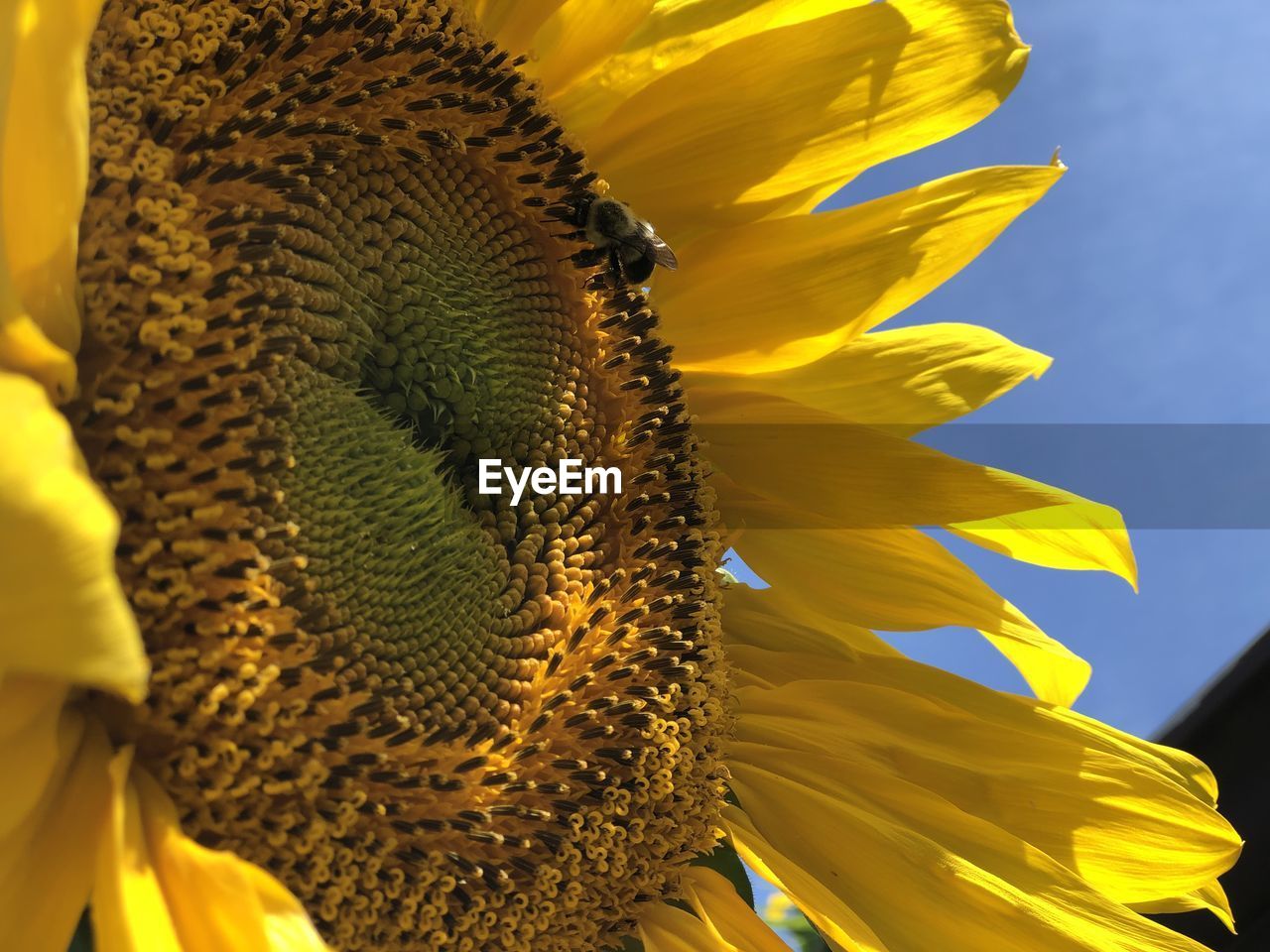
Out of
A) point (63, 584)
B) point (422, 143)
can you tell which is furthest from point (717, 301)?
point (63, 584)

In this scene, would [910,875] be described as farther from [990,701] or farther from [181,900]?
[181,900]

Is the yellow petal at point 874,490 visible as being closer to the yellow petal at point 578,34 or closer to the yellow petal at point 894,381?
the yellow petal at point 894,381

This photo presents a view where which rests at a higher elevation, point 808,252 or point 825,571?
point 808,252

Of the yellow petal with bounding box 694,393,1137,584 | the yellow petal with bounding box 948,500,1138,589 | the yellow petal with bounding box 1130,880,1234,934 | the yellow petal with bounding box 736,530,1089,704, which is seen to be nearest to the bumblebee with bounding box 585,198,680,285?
the yellow petal with bounding box 694,393,1137,584

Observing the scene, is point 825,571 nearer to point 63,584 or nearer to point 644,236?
point 644,236

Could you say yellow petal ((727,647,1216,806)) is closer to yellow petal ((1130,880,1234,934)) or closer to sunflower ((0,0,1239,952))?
→ sunflower ((0,0,1239,952))

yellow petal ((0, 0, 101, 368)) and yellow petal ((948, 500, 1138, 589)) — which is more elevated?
yellow petal ((0, 0, 101, 368))
